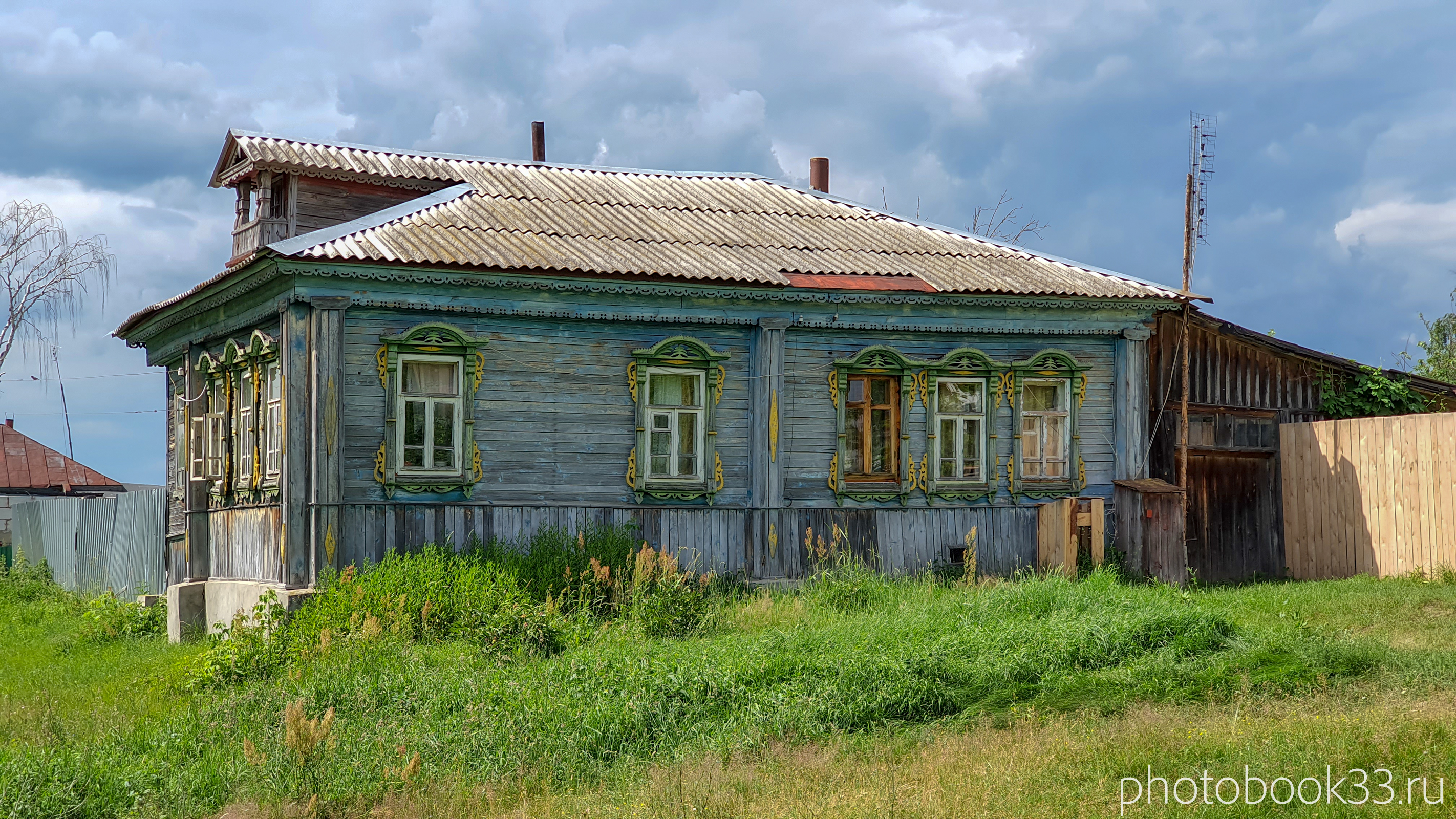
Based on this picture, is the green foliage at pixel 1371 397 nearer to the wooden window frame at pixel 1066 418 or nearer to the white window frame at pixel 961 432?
the wooden window frame at pixel 1066 418

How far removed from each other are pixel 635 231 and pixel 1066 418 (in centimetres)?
571

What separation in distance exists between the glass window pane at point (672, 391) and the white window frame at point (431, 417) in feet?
6.83

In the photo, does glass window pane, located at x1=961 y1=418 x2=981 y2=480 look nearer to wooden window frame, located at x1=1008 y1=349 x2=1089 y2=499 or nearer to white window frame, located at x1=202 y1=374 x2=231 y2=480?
wooden window frame, located at x1=1008 y1=349 x2=1089 y2=499

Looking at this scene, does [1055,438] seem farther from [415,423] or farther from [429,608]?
[429,608]

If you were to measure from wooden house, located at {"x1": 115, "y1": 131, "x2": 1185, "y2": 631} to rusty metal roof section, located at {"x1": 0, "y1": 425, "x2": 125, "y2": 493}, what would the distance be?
14.1 m

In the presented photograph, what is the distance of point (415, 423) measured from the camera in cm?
1318

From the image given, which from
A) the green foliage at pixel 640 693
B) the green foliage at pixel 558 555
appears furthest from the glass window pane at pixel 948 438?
the green foliage at pixel 558 555

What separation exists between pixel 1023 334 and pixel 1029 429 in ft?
3.81

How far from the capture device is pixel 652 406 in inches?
550

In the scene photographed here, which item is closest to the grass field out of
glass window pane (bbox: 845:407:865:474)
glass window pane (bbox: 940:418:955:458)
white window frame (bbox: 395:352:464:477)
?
white window frame (bbox: 395:352:464:477)

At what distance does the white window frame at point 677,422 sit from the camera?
1394 centimetres

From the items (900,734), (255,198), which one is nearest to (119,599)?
A: (255,198)

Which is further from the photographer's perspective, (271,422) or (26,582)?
(26,582)

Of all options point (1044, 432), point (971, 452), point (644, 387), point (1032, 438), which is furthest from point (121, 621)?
point (1044, 432)
